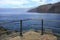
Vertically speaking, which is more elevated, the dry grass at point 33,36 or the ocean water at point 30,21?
the ocean water at point 30,21

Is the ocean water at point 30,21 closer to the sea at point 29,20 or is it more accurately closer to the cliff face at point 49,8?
the sea at point 29,20

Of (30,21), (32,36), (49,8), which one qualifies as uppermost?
(49,8)

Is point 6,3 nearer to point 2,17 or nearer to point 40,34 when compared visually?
point 2,17

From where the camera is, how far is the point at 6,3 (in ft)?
23.7

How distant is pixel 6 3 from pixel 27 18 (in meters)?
0.81

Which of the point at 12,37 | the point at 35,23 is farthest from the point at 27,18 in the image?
the point at 12,37

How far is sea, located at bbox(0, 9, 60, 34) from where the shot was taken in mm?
7199

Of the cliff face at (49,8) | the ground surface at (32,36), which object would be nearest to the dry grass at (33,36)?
the ground surface at (32,36)

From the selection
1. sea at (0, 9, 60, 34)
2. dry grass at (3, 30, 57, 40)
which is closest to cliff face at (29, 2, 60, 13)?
sea at (0, 9, 60, 34)

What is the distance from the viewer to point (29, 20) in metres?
7.22

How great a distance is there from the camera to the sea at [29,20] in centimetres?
720

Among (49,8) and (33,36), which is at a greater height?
(49,8)

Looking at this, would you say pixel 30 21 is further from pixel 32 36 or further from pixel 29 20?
pixel 32 36

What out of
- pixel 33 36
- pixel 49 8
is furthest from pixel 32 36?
pixel 49 8
